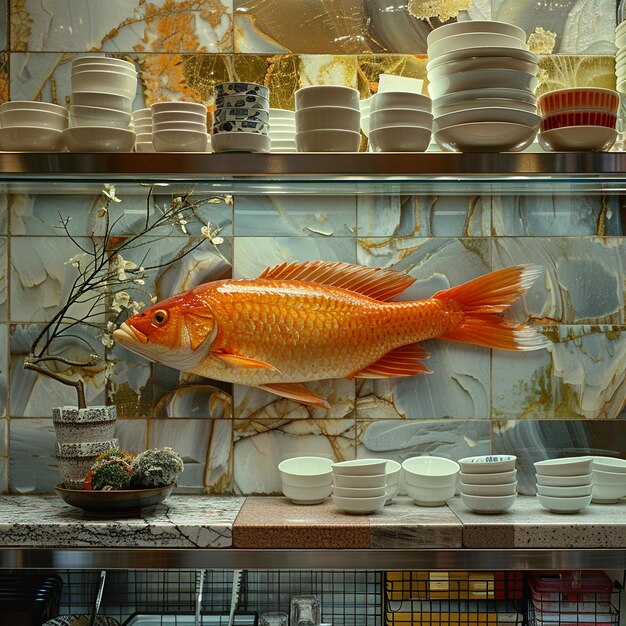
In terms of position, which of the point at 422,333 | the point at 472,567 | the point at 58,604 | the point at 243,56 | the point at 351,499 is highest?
the point at 243,56

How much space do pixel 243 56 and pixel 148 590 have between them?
5.47ft

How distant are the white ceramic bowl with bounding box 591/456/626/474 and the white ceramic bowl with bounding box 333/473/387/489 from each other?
63cm

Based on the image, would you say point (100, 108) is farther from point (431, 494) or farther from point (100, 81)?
point (431, 494)

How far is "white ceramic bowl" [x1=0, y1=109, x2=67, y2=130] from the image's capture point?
2057 millimetres

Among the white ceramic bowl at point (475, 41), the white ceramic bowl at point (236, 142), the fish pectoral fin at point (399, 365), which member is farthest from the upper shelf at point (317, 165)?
the fish pectoral fin at point (399, 365)

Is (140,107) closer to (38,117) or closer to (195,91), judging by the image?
(195,91)

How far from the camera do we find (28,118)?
206 cm

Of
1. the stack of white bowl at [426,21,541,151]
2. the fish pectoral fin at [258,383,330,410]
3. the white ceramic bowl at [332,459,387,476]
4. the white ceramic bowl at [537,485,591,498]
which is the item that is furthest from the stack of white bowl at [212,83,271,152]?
the white ceramic bowl at [537,485,591,498]

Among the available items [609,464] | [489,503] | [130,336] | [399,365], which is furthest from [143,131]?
[609,464]

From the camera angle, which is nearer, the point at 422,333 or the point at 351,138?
the point at 351,138

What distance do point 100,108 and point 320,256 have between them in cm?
78

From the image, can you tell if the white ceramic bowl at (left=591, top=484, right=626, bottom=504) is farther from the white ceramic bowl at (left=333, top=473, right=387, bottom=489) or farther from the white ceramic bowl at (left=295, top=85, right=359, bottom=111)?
the white ceramic bowl at (left=295, top=85, right=359, bottom=111)

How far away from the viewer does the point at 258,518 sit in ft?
6.76

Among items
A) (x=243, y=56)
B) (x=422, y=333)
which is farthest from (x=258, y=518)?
(x=243, y=56)
